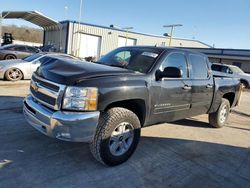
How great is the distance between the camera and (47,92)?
11.8 ft

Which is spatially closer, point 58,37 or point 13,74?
point 13,74

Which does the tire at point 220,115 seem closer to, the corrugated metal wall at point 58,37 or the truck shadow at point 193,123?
the truck shadow at point 193,123

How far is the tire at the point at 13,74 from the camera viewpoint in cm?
1055

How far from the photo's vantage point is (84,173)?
3.54 meters

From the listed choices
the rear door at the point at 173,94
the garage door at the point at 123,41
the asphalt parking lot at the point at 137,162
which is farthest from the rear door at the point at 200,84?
the garage door at the point at 123,41

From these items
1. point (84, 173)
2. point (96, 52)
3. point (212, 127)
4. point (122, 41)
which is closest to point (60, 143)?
point (84, 173)

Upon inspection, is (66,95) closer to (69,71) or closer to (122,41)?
(69,71)

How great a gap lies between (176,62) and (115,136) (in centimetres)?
195

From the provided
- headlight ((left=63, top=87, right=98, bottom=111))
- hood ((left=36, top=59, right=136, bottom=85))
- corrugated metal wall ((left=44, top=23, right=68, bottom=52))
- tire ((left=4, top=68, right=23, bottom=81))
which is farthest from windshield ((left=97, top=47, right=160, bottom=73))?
corrugated metal wall ((left=44, top=23, right=68, bottom=52))

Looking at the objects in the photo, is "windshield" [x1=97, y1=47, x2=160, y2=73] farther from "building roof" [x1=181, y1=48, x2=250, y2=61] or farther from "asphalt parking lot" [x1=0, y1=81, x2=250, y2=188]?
"building roof" [x1=181, y1=48, x2=250, y2=61]

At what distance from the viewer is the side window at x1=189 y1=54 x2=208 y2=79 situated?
523cm

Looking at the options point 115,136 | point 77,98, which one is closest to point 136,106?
point 115,136

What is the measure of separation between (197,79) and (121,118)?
2.28 m

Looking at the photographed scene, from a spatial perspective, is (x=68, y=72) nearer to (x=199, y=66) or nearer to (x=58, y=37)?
(x=199, y=66)
